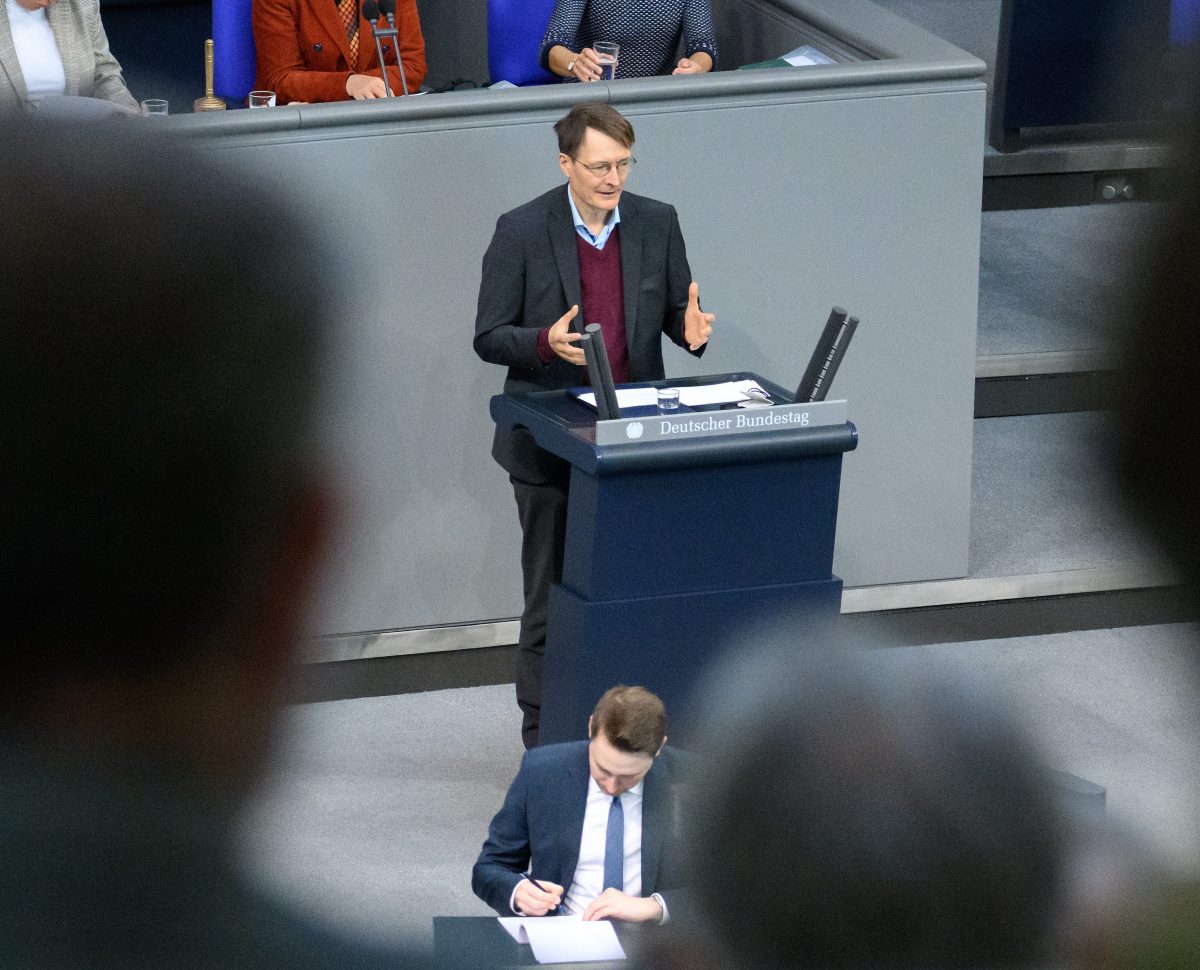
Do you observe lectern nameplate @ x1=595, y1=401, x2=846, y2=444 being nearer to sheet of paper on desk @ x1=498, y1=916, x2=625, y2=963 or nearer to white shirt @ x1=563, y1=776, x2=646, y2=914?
white shirt @ x1=563, y1=776, x2=646, y2=914

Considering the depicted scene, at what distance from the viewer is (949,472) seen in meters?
5.09

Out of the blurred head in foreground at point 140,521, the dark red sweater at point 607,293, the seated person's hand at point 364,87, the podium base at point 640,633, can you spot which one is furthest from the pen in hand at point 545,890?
the blurred head in foreground at point 140,521

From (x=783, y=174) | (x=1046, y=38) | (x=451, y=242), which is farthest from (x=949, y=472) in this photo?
(x=1046, y=38)

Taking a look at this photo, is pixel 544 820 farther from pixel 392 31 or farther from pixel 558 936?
pixel 392 31

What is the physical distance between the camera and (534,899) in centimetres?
312

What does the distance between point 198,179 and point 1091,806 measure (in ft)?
0.65

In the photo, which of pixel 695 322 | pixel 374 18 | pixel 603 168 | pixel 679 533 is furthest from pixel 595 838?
pixel 374 18

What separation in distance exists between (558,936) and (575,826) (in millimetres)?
509

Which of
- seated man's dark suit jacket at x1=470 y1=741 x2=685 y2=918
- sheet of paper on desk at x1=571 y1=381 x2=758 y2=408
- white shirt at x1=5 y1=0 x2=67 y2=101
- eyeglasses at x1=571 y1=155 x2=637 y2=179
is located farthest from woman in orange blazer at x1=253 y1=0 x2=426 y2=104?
white shirt at x1=5 y1=0 x2=67 y2=101

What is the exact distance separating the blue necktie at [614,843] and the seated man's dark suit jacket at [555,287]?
0.94 metres

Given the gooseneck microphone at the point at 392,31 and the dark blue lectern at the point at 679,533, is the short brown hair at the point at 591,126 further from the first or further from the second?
the gooseneck microphone at the point at 392,31

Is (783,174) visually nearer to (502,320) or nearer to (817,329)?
(817,329)

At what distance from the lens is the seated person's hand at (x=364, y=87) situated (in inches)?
191

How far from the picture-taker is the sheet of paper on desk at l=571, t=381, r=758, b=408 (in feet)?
11.8
